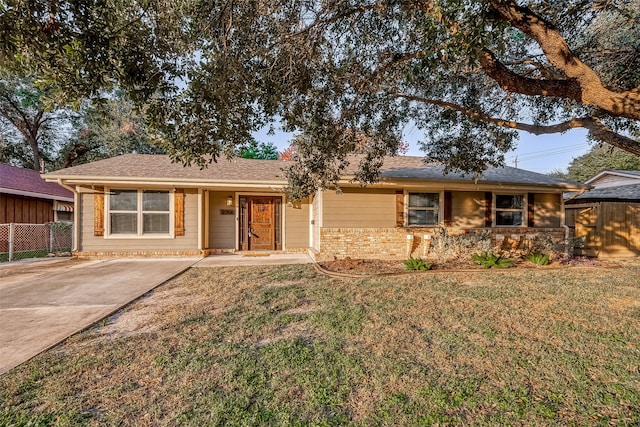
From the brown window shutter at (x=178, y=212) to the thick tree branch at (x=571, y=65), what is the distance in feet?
28.9

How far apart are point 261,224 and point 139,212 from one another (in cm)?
376

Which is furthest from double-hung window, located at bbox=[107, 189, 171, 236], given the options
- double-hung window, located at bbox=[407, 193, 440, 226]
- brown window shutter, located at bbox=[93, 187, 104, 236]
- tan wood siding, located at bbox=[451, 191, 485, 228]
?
tan wood siding, located at bbox=[451, 191, 485, 228]

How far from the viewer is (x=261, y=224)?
1034 cm

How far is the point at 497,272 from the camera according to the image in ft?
22.6

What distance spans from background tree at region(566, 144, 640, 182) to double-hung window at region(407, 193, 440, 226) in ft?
75.4

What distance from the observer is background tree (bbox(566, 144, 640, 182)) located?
2412 cm

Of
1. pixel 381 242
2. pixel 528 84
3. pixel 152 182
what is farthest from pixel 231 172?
pixel 528 84

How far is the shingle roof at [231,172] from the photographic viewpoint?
870 centimetres

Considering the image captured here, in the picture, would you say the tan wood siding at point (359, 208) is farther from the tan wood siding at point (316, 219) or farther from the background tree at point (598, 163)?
the background tree at point (598, 163)

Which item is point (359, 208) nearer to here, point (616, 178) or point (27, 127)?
point (616, 178)

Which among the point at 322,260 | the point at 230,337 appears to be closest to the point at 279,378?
the point at 230,337

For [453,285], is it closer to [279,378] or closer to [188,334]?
[279,378]

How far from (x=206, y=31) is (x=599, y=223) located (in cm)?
1273

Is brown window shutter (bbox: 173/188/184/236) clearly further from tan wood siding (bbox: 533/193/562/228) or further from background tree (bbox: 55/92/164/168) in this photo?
tan wood siding (bbox: 533/193/562/228)
